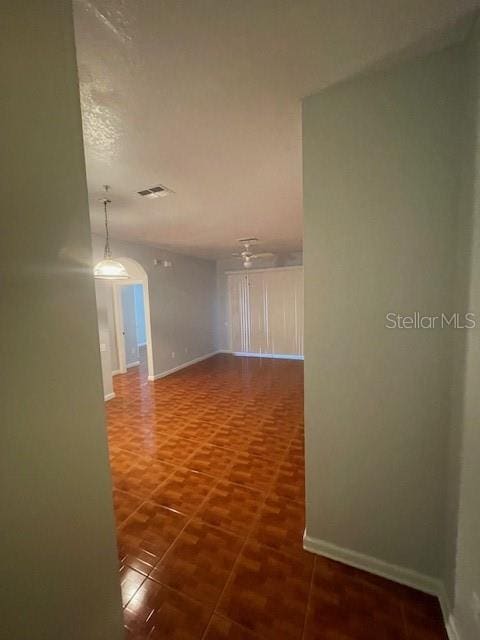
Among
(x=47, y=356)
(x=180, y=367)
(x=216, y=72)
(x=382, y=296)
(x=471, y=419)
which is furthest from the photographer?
(x=180, y=367)

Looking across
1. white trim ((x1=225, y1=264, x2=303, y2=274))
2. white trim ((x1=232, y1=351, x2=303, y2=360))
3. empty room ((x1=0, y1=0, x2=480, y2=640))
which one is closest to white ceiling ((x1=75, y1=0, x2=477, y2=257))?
empty room ((x1=0, y1=0, x2=480, y2=640))

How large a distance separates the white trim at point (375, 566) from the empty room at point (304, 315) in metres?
0.01

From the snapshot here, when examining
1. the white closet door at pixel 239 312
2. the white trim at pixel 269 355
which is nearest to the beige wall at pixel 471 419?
the white trim at pixel 269 355

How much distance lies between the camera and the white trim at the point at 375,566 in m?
1.35

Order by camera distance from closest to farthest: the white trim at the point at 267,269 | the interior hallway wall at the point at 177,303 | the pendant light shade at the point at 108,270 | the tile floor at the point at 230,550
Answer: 1. the tile floor at the point at 230,550
2. the pendant light shade at the point at 108,270
3. the interior hallway wall at the point at 177,303
4. the white trim at the point at 267,269

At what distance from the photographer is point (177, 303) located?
5863 millimetres

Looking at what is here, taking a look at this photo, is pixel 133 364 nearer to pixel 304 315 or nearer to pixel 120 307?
pixel 120 307

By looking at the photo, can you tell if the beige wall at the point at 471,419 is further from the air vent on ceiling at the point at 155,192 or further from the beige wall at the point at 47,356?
the air vent on ceiling at the point at 155,192

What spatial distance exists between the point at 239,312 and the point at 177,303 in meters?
1.94

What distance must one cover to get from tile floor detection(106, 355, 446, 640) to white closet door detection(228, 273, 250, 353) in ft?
12.9

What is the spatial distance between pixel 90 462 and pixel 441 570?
1.80m

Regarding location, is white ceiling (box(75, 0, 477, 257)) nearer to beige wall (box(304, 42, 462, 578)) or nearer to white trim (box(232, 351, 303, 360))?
beige wall (box(304, 42, 462, 578))

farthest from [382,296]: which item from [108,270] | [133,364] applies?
[133,364]

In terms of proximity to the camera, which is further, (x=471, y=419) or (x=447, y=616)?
(x=447, y=616)
